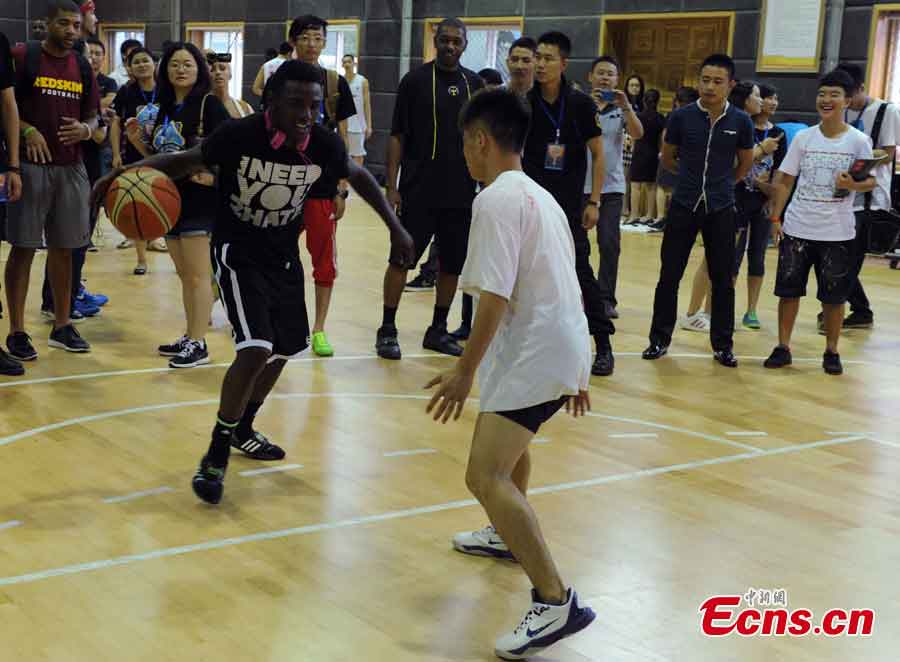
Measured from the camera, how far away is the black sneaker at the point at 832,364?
6.98 m

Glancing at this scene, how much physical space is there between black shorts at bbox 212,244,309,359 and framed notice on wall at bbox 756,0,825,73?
10362 millimetres

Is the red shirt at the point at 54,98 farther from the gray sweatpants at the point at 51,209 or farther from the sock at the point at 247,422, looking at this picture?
the sock at the point at 247,422

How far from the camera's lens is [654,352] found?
714 cm

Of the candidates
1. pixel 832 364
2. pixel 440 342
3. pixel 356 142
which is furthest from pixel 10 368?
pixel 356 142

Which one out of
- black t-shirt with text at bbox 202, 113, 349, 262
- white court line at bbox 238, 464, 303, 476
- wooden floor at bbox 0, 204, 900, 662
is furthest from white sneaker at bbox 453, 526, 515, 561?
black t-shirt with text at bbox 202, 113, 349, 262

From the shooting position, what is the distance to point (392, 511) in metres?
4.31

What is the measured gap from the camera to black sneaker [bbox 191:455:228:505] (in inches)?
167

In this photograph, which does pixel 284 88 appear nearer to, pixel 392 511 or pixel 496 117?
pixel 496 117

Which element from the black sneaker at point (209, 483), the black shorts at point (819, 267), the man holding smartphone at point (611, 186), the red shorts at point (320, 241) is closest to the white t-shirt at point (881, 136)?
the black shorts at point (819, 267)

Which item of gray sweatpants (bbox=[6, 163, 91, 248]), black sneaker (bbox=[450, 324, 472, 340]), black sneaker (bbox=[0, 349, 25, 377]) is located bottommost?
black sneaker (bbox=[0, 349, 25, 377])

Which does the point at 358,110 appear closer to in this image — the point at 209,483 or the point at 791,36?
the point at 791,36

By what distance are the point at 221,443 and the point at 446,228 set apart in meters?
2.93

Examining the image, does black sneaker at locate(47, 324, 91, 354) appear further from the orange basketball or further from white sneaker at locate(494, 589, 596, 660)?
white sneaker at locate(494, 589, 596, 660)

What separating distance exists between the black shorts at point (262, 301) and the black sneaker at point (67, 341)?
2.45m
